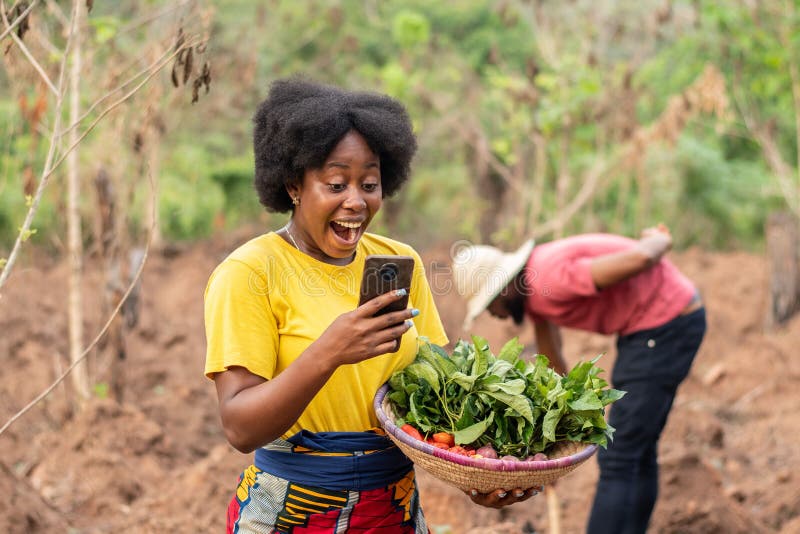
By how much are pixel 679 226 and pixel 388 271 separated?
11.6 metres

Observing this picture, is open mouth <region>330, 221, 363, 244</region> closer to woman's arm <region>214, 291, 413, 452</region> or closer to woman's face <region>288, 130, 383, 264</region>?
woman's face <region>288, 130, 383, 264</region>

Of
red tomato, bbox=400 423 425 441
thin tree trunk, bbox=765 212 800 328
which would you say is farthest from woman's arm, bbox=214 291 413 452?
thin tree trunk, bbox=765 212 800 328

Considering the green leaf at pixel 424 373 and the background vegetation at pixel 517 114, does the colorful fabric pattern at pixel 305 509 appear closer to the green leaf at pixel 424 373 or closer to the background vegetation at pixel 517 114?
the green leaf at pixel 424 373

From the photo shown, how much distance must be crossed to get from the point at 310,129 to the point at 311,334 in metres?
0.51

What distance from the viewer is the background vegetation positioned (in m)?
8.50

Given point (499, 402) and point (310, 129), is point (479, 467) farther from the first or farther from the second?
point (310, 129)

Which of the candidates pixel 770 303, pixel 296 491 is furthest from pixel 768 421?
pixel 296 491

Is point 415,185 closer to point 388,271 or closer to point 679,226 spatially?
point 679,226

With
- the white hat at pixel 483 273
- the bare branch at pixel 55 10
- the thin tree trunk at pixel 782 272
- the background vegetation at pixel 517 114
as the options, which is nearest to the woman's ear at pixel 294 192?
the white hat at pixel 483 273

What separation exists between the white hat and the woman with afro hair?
5.51 ft

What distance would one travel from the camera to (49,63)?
212 inches

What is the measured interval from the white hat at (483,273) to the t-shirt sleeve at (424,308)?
4.84 ft

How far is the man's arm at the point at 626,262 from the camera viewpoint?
3775 millimetres

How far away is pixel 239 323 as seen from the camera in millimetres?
1975
